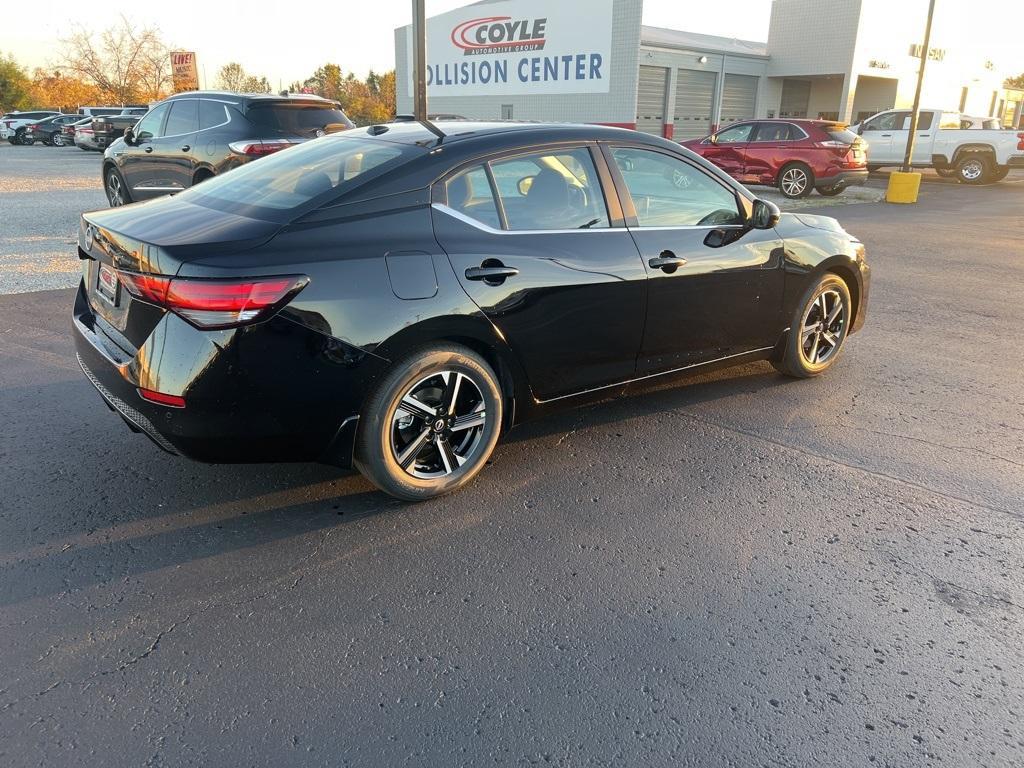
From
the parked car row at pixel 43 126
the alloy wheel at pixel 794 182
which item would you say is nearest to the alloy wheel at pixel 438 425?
the alloy wheel at pixel 794 182

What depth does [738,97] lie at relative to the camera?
3194 cm

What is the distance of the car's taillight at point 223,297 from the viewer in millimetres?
2850

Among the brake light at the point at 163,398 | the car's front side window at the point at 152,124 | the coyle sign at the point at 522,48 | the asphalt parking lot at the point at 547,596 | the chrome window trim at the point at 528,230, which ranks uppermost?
the coyle sign at the point at 522,48

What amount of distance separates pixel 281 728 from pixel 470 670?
1.95 ft

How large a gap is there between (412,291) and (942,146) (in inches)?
919

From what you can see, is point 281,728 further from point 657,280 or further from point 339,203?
point 657,280

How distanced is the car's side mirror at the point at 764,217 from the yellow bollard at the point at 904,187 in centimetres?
1439

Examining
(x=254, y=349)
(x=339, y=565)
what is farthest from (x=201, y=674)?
(x=254, y=349)

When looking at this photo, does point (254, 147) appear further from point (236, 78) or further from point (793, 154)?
point (236, 78)

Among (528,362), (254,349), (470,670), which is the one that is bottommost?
(470,670)

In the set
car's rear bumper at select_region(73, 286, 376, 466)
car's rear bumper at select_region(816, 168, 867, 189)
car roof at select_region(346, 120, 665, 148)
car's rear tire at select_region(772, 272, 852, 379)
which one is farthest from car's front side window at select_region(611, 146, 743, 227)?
car's rear bumper at select_region(816, 168, 867, 189)

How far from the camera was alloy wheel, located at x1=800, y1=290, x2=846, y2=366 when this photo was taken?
5.06 meters

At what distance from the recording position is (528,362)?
365 cm

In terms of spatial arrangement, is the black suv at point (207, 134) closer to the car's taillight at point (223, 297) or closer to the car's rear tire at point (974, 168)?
the car's taillight at point (223, 297)
